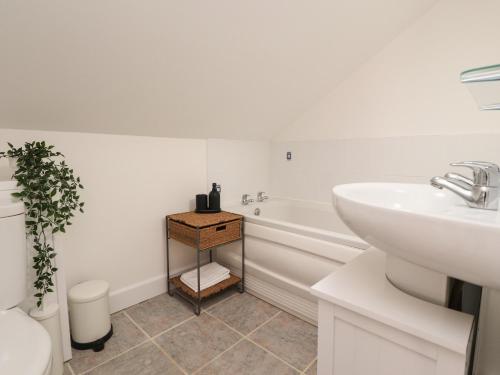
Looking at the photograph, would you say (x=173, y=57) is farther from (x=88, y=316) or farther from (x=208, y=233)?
(x=88, y=316)

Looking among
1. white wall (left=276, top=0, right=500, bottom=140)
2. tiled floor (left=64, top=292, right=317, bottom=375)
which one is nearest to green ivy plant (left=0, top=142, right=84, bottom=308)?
tiled floor (left=64, top=292, right=317, bottom=375)

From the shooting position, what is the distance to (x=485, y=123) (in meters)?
1.67

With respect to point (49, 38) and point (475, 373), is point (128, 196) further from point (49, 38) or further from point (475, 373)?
point (475, 373)

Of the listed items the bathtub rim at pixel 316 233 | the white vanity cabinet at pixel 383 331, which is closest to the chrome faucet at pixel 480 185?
the white vanity cabinet at pixel 383 331

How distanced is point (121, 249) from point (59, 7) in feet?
4.52

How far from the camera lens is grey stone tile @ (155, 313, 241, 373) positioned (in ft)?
4.75

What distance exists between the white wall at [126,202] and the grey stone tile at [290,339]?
88 centimetres

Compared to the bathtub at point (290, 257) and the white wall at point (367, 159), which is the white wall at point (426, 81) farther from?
the bathtub at point (290, 257)

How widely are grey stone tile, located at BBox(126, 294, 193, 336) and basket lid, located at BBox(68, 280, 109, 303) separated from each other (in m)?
0.35

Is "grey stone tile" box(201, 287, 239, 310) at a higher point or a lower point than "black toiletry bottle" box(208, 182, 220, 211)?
lower

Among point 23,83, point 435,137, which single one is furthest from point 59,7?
point 435,137

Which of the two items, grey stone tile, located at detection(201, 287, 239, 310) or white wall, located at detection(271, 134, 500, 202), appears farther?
grey stone tile, located at detection(201, 287, 239, 310)

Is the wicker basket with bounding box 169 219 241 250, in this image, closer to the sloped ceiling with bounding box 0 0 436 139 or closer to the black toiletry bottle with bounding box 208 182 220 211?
the black toiletry bottle with bounding box 208 182 220 211

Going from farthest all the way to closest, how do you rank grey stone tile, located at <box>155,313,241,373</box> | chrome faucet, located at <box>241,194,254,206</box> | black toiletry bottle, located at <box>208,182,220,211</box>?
1. chrome faucet, located at <box>241,194,254,206</box>
2. black toiletry bottle, located at <box>208,182,220,211</box>
3. grey stone tile, located at <box>155,313,241,373</box>
